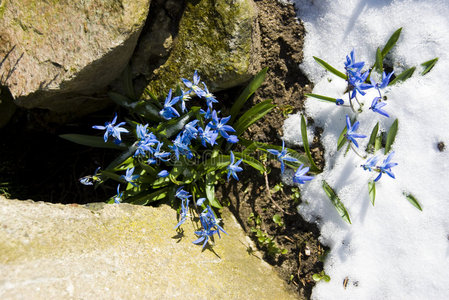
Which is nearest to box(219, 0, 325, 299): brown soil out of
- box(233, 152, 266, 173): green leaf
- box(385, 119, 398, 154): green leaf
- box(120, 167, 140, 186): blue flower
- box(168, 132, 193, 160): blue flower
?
box(233, 152, 266, 173): green leaf

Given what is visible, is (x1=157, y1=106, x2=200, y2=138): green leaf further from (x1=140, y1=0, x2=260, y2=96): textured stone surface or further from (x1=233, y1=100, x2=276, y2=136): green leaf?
(x1=233, y1=100, x2=276, y2=136): green leaf

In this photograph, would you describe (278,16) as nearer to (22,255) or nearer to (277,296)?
(277,296)

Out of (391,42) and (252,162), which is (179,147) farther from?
(391,42)

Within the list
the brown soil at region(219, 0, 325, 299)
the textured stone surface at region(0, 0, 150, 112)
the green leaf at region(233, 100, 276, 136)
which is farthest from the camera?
the brown soil at region(219, 0, 325, 299)

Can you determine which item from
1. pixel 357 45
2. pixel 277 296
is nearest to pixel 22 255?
pixel 277 296

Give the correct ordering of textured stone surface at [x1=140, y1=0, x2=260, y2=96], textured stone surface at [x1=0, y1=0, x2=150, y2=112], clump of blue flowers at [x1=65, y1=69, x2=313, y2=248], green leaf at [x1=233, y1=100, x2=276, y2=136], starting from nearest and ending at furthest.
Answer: textured stone surface at [x1=0, y1=0, x2=150, y2=112], textured stone surface at [x1=140, y1=0, x2=260, y2=96], clump of blue flowers at [x1=65, y1=69, x2=313, y2=248], green leaf at [x1=233, y1=100, x2=276, y2=136]
